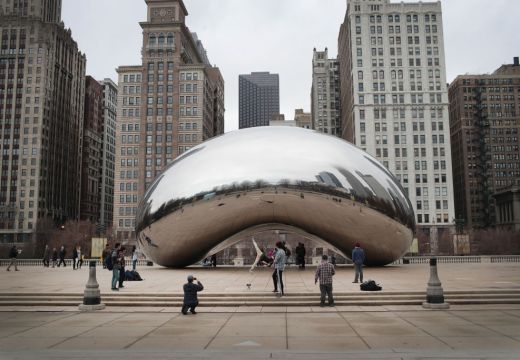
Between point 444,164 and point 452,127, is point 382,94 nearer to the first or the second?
point 444,164

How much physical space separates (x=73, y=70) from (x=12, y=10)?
2063cm

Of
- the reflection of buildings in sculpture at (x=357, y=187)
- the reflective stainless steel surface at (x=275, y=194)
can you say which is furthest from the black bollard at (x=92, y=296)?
the reflection of buildings in sculpture at (x=357, y=187)

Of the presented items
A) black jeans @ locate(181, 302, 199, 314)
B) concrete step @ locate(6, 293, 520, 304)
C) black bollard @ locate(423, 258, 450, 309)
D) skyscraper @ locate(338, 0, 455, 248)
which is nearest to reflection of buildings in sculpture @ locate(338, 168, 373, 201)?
concrete step @ locate(6, 293, 520, 304)

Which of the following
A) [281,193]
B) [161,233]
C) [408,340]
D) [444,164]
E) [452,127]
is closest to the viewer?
[408,340]

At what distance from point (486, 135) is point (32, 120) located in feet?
390

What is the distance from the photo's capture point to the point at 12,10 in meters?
128

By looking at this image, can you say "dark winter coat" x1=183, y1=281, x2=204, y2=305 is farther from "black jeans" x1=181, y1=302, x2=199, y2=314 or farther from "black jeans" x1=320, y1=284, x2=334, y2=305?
"black jeans" x1=320, y1=284, x2=334, y2=305

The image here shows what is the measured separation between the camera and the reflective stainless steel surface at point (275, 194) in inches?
779

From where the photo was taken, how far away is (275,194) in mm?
19953

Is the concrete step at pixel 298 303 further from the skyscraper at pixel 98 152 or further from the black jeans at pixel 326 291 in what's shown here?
the skyscraper at pixel 98 152

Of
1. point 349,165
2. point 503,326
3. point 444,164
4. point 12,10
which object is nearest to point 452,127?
point 444,164

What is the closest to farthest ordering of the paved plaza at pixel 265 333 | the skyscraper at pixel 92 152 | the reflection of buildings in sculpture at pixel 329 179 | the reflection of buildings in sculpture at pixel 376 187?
1. the paved plaza at pixel 265 333
2. the reflection of buildings in sculpture at pixel 329 179
3. the reflection of buildings in sculpture at pixel 376 187
4. the skyscraper at pixel 92 152

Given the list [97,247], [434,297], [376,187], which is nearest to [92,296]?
[434,297]

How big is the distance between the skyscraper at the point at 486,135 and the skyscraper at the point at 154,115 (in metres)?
73.9
